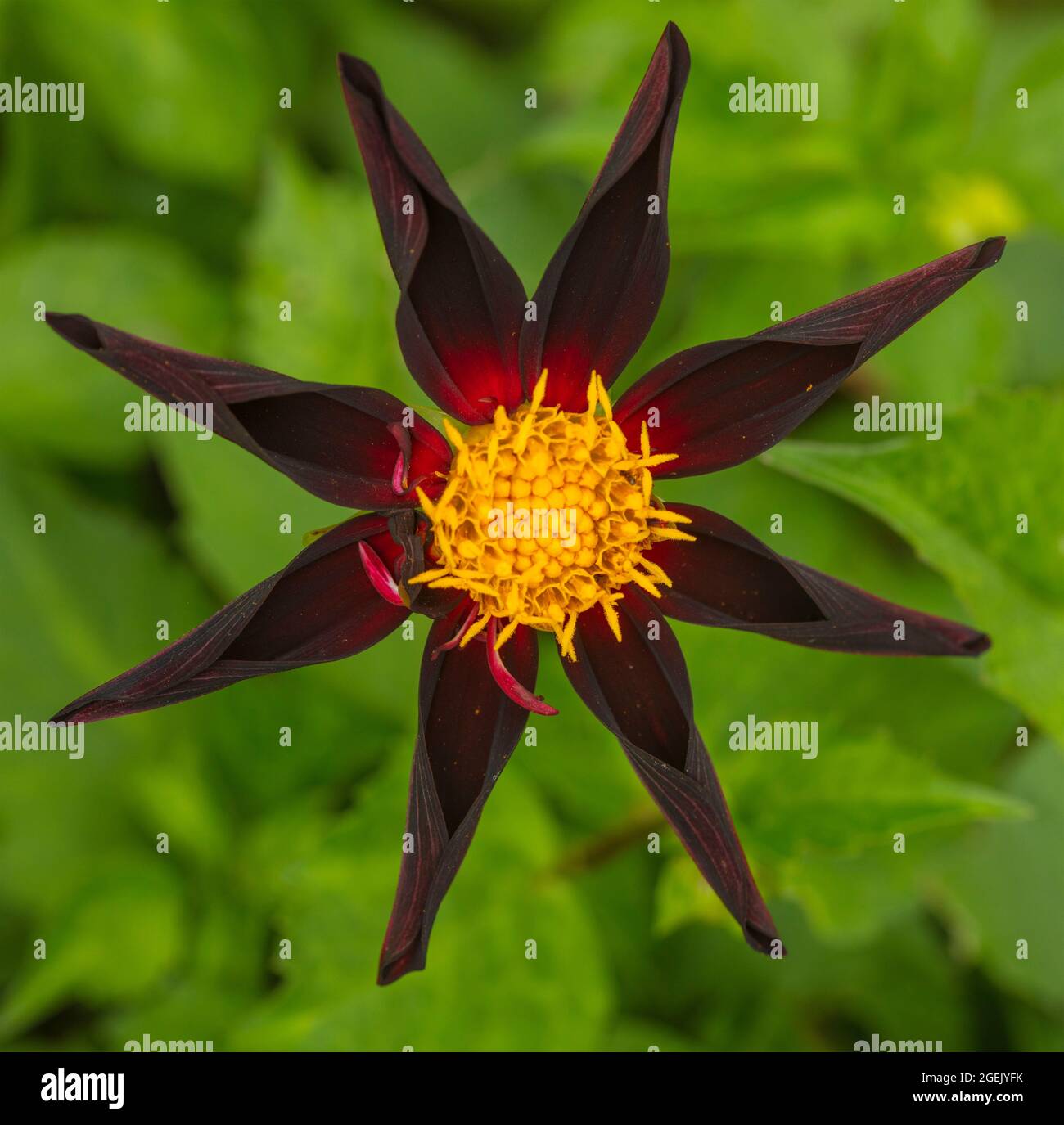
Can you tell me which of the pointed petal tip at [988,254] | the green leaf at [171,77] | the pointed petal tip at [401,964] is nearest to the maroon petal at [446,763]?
the pointed petal tip at [401,964]

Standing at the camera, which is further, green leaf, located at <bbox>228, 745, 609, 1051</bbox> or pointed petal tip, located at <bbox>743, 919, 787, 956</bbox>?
green leaf, located at <bbox>228, 745, 609, 1051</bbox>

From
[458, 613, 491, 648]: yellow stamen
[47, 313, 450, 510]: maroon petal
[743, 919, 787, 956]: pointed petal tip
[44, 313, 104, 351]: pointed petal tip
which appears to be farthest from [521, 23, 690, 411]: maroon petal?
[743, 919, 787, 956]: pointed petal tip

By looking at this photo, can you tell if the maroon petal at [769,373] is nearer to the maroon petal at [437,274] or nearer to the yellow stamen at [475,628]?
the maroon petal at [437,274]

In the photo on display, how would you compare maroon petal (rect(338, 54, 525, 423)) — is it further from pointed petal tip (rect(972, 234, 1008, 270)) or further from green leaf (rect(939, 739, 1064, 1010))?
green leaf (rect(939, 739, 1064, 1010))

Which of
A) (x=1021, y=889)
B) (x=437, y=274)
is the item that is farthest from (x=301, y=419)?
(x=1021, y=889)

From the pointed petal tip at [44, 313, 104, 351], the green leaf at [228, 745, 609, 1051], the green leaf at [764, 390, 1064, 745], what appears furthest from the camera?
the green leaf at [228, 745, 609, 1051]

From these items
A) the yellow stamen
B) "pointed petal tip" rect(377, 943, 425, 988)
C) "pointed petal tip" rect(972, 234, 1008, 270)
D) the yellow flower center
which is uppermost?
"pointed petal tip" rect(972, 234, 1008, 270)

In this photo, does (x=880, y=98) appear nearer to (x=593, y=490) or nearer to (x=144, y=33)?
(x=593, y=490)

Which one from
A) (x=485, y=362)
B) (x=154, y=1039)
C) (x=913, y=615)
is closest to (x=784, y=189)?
(x=485, y=362)
